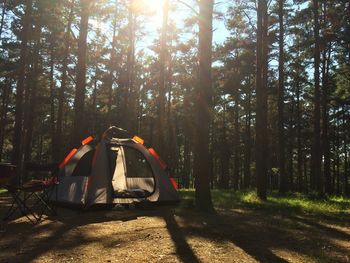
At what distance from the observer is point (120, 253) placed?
5270mm

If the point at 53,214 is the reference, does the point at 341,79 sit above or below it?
above

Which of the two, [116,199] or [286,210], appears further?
[286,210]

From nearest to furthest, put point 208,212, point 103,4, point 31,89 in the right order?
point 208,212 < point 103,4 < point 31,89

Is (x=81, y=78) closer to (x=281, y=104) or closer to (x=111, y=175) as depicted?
(x=111, y=175)

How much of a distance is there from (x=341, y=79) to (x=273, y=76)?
5.77 m

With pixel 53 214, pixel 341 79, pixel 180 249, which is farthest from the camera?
pixel 341 79

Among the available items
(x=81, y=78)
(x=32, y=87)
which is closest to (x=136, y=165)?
(x=81, y=78)

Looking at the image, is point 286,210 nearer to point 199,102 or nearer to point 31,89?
point 199,102

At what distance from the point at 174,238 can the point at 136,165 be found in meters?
6.62

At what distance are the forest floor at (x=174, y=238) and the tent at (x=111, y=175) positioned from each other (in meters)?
0.66

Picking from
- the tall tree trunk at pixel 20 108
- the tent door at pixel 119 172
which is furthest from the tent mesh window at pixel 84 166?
the tall tree trunk at pixel 20 108

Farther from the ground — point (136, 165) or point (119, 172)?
point (136, 165)

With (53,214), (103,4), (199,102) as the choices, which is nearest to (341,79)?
(103,4)

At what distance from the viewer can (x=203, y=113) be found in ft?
32.3
